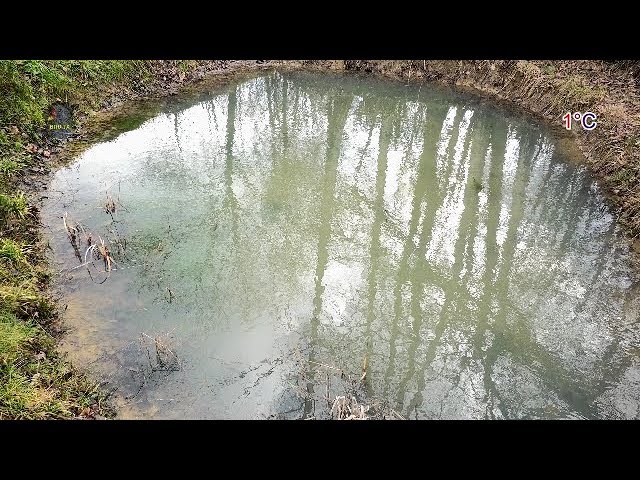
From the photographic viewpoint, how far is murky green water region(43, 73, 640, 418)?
173 inches

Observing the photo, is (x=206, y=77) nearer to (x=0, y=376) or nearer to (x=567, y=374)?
(x=0, y=376)

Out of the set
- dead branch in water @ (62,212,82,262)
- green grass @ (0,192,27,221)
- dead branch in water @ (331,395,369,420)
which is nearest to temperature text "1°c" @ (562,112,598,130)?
dead branch in water @ (331,395,369,420)

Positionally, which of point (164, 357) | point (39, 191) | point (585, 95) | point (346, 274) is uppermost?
point (585, 95)

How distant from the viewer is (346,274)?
18.7 feet

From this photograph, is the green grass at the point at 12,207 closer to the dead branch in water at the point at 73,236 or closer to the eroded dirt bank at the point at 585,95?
the dead branch in water at the point at 73,236

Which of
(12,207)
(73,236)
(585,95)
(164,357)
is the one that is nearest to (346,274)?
(164,357)

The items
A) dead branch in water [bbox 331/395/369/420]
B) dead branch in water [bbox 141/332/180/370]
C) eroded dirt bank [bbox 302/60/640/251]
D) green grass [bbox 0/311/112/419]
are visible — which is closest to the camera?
green grass [bbox 0/311/112/419]

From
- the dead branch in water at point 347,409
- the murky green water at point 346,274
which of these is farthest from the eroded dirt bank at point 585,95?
the dead branch in water at point 347,409

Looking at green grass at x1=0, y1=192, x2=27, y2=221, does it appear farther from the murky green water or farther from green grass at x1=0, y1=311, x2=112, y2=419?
green grass at x1=0, y1=311, x2=112, y2=419

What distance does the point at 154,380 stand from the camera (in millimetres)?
4293

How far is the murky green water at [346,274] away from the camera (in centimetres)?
441

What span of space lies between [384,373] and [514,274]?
238 cm

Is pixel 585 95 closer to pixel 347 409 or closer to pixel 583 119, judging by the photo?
pixel 583 119

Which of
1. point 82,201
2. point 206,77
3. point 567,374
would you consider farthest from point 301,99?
point 567,374
